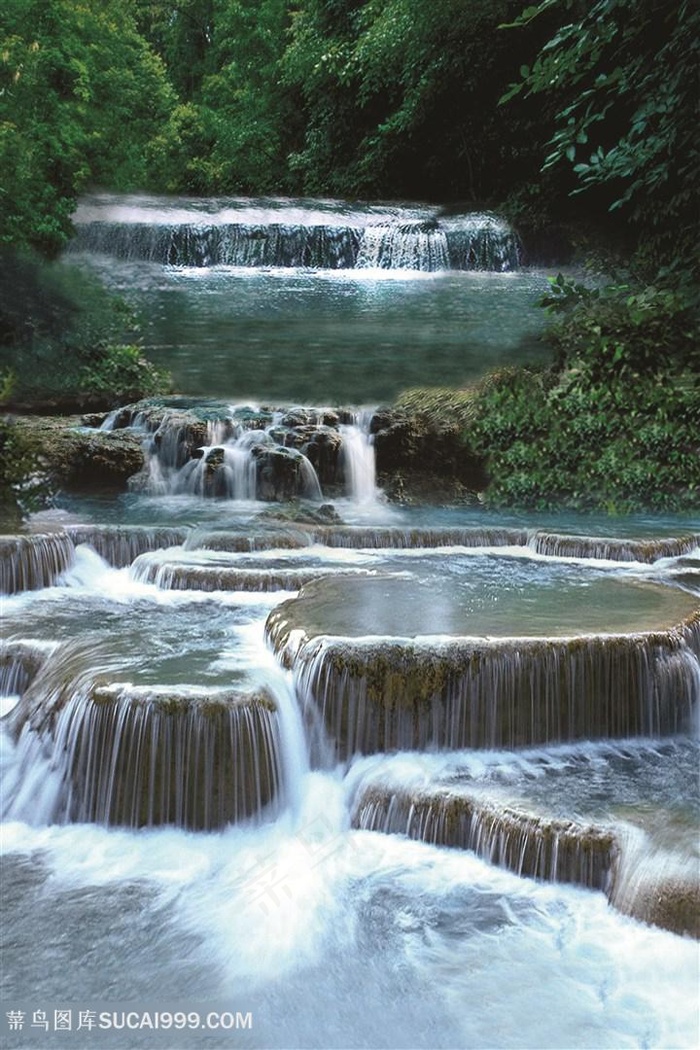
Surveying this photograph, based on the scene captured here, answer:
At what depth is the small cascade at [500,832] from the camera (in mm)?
3506

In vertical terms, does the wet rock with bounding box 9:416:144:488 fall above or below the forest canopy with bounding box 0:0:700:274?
below

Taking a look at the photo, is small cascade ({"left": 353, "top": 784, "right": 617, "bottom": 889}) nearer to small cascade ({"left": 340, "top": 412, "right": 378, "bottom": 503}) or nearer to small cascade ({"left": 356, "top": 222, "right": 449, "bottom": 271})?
small cascade ({"left": 340, "top": 412, "right": 378, "bottom": 503})

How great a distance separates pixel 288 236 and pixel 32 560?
15.2 ft

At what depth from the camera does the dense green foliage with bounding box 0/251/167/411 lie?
893 centimetres

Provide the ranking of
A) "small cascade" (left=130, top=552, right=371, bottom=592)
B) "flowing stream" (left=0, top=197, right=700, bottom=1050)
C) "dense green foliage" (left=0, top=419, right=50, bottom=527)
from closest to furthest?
"flowing stream" (left=0, top=197, right=700, bottom=1050) → "small cascade" (left=130, top=552, right=371, bottom=592) → "dense green foliage" (left=0, top=419, right=50, bottom=527)

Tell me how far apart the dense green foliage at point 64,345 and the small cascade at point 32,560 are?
2.84 meters

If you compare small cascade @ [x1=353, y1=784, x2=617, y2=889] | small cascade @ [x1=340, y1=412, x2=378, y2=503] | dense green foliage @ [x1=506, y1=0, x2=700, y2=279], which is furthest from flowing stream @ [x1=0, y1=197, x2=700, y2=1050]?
dense green foliage @ [x1=506, y1=0, x2=700, y2=279]

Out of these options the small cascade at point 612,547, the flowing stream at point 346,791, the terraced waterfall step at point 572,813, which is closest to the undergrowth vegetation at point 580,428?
the small cascade at point 612,547

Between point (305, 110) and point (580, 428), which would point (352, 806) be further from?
point (305, 110)

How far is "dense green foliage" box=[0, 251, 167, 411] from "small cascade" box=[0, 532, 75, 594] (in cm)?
284

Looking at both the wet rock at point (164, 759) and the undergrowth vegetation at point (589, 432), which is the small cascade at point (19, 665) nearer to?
the wet rock at point (164, 759)

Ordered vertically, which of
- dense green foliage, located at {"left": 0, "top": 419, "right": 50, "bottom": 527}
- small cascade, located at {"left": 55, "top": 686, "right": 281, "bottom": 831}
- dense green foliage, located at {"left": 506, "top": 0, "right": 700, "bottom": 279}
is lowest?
small cascade, located at {"left": 55, "top": 686, "right": 281, "bottom": 831}

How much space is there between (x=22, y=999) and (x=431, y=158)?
1024 centimetres

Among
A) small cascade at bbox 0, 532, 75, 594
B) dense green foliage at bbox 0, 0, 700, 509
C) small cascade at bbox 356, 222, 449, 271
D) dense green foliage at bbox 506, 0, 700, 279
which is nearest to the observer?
dense green foliage at bbox 506, 0, 700, 279
